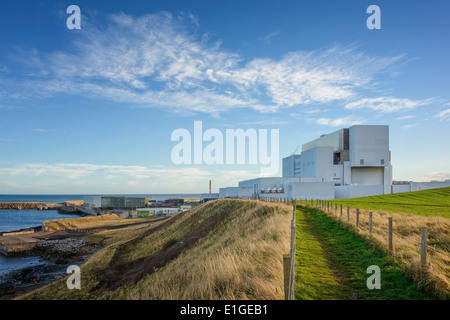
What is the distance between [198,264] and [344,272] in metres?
5.24

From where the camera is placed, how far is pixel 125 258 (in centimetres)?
2586

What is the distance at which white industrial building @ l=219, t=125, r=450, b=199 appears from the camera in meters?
58.1

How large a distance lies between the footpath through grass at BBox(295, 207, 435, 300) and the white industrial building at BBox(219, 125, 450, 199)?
152ft

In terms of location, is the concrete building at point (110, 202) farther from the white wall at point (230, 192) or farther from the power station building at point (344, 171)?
the power station building at point (344, 171)

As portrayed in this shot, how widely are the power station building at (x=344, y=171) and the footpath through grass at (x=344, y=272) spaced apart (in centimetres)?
4631

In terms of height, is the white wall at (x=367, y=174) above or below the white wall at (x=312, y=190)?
above

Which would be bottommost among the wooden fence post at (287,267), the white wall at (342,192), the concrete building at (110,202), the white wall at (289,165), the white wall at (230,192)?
the concrete building at (110,202)

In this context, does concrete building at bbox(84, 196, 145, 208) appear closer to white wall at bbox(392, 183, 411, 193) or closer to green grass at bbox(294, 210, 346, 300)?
white wall at bbox(392, 183, 411, 193)

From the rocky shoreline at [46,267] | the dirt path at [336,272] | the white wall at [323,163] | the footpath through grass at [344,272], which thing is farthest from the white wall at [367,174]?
the dirt path at [336,272]

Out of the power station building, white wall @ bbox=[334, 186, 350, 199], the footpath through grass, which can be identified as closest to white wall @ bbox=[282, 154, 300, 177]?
the power station building

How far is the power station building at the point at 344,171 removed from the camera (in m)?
58.1
